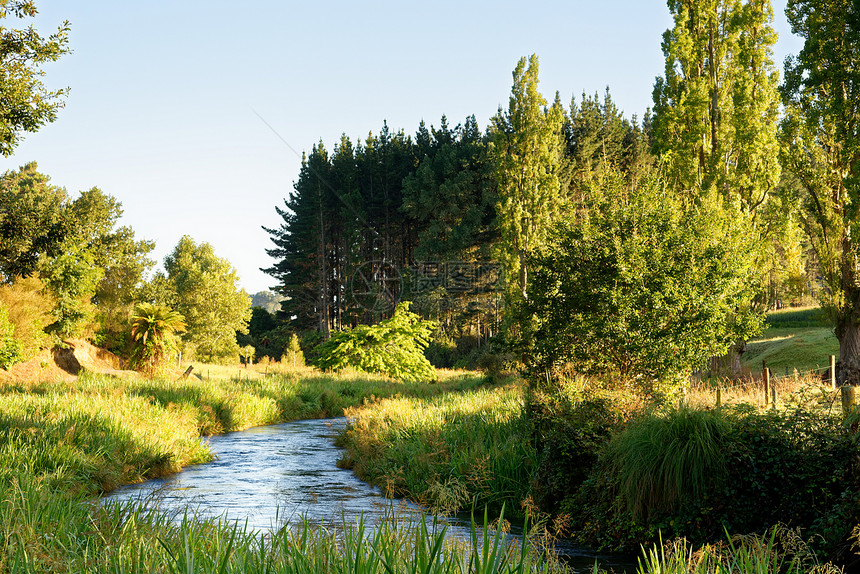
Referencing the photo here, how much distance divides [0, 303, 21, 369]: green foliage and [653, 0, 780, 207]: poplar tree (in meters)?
24.6

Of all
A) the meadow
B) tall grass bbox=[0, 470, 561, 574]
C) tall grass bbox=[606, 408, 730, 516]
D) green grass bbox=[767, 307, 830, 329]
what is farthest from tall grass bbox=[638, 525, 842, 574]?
green grass bbox=[767, 307, 830, 329]

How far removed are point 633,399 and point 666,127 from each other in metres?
14.7

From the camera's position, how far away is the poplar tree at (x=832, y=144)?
16.4m

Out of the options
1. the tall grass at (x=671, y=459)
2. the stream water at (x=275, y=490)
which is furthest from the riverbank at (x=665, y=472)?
the stream water at (x=275, y=490)

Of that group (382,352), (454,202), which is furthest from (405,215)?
(382,352)

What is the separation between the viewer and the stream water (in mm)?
8789

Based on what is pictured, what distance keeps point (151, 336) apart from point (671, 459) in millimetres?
24804

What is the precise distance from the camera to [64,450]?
1143cm

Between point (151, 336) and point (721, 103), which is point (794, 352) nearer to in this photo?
point (721, 103)

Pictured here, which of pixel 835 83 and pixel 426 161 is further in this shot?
pixel 426 161

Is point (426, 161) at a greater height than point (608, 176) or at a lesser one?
greater

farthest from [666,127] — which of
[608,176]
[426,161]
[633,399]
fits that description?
[426,161]

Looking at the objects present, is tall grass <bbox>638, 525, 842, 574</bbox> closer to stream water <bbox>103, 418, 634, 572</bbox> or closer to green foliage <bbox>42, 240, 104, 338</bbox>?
stream water <bbox>103, 418, 634, 572</bbox>

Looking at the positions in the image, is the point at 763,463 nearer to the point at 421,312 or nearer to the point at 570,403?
the point at 570,403
